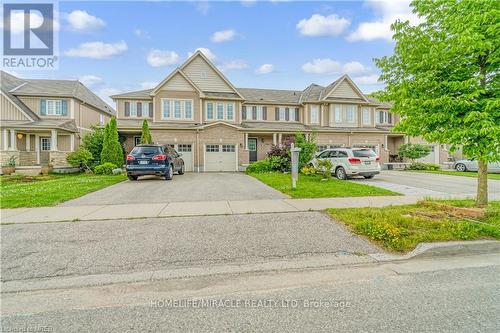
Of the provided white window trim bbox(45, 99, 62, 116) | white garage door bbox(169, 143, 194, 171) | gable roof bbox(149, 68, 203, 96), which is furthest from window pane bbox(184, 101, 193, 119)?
white window trim bbox(45, 99, 62, 116)

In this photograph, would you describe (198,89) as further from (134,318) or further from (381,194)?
(134,318)

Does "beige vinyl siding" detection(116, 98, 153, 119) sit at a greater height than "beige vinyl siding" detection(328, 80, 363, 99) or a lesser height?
lesser

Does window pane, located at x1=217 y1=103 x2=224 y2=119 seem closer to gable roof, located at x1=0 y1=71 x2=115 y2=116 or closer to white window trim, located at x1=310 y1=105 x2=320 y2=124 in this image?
white window trim, located at x1=310 y1=105 x2=320 y2=124

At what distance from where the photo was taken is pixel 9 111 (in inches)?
809

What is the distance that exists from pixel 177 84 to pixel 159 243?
18813mm

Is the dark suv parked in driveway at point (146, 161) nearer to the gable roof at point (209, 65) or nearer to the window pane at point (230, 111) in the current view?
the window pane at point (230, 111)

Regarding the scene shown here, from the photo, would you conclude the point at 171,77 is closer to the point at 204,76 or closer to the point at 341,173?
the point at 204,76

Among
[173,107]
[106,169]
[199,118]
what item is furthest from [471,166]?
[106,169]

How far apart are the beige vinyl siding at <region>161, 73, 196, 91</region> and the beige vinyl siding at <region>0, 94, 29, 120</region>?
1117 centimetres

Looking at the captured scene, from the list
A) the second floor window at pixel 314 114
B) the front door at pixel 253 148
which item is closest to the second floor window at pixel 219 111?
the front door at pixel 253 148

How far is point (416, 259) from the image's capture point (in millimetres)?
4285

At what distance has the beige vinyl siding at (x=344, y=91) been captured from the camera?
23875mm

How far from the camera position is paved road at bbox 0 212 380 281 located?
4012 millimetres

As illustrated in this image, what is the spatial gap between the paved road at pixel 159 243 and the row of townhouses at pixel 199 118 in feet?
45.7
